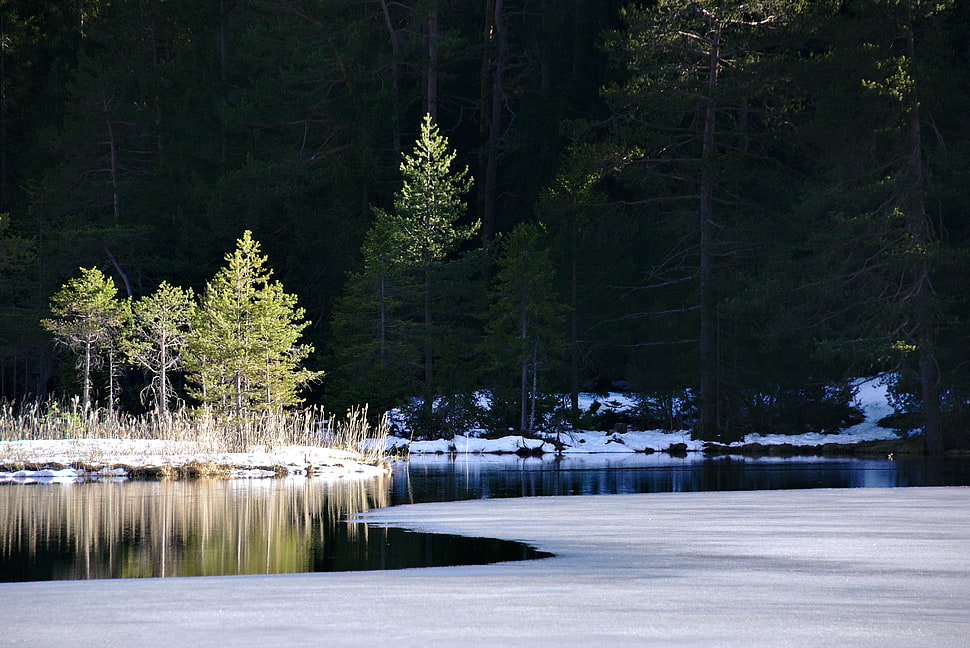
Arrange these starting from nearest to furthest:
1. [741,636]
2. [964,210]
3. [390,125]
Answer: [741,636], [964,210], [390,125]

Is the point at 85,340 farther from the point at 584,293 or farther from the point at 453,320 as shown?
the point at 584,293

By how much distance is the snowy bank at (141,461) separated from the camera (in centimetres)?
2225

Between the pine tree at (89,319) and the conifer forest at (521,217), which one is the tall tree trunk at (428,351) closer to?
the conifer forest at (521,217)

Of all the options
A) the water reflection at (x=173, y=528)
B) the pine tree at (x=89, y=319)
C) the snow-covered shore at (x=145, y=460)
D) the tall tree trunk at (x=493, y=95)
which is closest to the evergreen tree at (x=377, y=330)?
the tall tree trunk at (x=493, y=95)

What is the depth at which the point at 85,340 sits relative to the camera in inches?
1451

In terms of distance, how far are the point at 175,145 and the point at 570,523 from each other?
120ft

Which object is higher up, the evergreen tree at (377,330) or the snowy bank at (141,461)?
the evergreen tree at (377,330)

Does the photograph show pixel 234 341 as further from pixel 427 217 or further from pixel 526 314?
pixel 526 314

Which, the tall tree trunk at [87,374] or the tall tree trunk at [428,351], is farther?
the tall tree trunk at [428,351]

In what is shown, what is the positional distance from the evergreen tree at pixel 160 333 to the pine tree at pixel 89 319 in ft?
2.12

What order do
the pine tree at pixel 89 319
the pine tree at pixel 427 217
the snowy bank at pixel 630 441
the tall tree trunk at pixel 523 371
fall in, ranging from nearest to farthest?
the pine tree at pixel 89 319 → the snowy bank at pixel 630 441 → the tall tree trunk at pixel 523 371 → the pine tree at pixel 427 217

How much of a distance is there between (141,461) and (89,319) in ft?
48.5

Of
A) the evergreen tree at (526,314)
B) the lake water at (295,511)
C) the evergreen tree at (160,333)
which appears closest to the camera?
the lake water at (295,511)

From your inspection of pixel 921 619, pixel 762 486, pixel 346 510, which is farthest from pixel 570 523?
pixel 762 486
